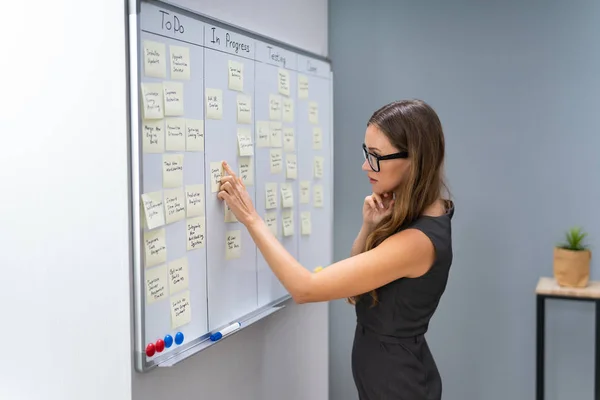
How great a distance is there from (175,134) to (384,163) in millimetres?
561

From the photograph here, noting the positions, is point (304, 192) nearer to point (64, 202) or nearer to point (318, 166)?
point (318, 166)

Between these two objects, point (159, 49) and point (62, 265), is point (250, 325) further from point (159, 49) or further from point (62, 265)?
point (159, 49)

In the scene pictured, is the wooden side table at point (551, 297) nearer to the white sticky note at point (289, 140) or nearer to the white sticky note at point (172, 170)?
the white sticky note at point (289, 140)

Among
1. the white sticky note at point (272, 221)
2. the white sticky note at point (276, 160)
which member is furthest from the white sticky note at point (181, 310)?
the white sticky note at point (276, 160)

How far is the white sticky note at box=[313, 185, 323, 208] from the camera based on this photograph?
8.33 ft

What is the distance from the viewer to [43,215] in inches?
62.1

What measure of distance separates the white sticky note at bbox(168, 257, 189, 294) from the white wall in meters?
0.16

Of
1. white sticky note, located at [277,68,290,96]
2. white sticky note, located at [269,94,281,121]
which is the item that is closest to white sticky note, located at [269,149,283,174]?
white sticky note, located at [269,94,281,121]

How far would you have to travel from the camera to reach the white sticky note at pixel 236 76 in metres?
1.90

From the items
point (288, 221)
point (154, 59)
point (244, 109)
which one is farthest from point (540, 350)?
point (154, 59)

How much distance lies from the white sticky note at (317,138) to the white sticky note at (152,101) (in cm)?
100

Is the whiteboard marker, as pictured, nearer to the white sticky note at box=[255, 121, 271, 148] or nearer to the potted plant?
the white sticky note at box=[255, 121, 271, 148]

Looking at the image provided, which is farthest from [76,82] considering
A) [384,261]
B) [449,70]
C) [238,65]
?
[449,70]

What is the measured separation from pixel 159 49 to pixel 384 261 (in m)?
0.79
